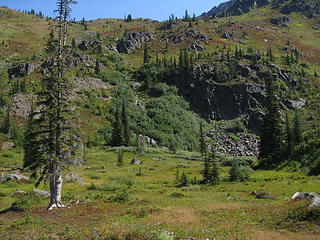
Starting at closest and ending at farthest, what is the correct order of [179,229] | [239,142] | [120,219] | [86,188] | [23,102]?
[179,229] < [120,219] < [86,188] < [23,102] < [239,142]

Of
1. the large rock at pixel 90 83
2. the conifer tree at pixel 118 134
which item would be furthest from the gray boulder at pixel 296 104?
the large rock at pixel 90 83

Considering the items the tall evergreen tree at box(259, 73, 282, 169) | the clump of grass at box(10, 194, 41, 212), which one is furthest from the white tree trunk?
the tall evergreen tree at box(259, 73, 282, 169)

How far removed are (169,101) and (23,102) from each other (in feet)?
201

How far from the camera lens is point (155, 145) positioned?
344 feet

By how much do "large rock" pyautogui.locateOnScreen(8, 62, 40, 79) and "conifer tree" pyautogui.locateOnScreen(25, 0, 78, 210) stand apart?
121 m

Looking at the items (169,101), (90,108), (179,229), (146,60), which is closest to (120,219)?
(179,229)

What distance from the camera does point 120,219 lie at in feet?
66.7

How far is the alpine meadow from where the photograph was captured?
62.7 ft

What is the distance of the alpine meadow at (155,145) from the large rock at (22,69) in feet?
1.63

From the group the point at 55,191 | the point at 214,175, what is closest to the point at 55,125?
the point at 55,191

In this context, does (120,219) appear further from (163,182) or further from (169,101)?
(169,101)

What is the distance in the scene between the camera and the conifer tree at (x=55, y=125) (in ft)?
83.8

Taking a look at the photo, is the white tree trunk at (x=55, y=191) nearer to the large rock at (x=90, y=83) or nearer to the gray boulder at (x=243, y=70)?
the large rock at (x=90, y=83)

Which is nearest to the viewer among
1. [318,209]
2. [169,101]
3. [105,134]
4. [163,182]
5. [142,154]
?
[318,209]
